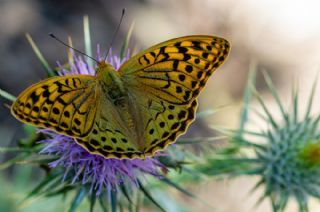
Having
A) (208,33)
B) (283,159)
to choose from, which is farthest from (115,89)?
(208,33)

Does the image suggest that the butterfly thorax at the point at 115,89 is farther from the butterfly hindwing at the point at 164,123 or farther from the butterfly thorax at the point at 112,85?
the butterfly hindwing at the point at 164,123

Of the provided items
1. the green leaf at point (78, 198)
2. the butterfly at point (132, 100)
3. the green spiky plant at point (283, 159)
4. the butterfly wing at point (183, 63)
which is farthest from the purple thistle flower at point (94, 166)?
the green spiky plant at point (283, 159)

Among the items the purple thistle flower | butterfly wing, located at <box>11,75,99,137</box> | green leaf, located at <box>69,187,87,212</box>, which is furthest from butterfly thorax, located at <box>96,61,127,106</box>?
green leaf, located at <box>69,187,87,212</box>

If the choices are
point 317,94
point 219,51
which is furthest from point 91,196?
point 317,94

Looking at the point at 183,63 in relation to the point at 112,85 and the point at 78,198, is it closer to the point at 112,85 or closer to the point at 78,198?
the point at 112,85

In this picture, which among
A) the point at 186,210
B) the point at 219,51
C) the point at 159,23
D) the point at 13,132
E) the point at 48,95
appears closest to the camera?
the point at 48,95

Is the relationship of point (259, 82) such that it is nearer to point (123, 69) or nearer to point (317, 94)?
point (317, 94)

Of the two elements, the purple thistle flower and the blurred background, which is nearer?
the purple thistle flower

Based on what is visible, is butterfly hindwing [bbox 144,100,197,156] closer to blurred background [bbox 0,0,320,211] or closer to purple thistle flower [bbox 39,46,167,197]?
purple thistle flower [bbox 39,46,167,197]
